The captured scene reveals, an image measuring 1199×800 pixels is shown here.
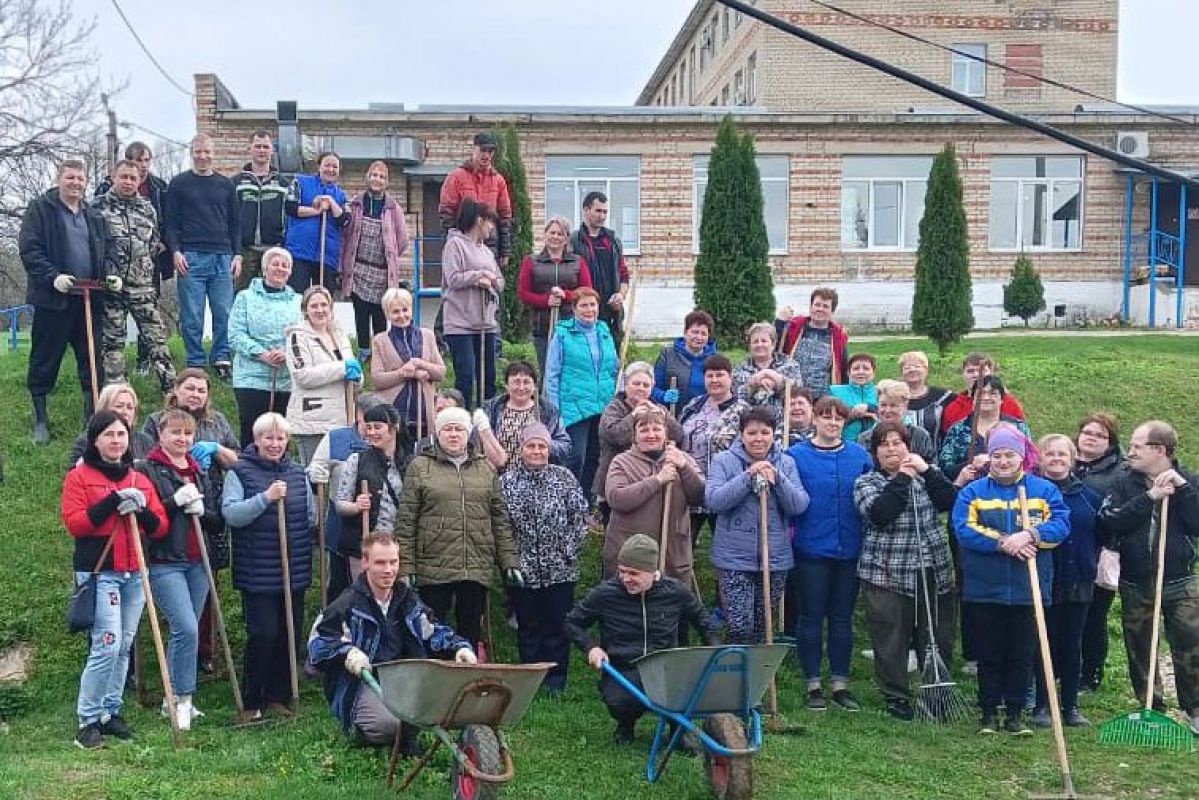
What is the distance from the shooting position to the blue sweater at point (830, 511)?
7473 mm

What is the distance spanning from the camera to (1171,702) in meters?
8.03

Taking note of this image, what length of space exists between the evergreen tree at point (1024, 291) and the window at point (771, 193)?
15.2ft

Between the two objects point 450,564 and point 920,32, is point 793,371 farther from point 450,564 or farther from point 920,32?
point 920,32

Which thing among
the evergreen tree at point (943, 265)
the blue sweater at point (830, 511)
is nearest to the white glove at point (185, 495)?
the blue sweater at point (830, 511)

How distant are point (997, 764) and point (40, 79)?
27.6 m

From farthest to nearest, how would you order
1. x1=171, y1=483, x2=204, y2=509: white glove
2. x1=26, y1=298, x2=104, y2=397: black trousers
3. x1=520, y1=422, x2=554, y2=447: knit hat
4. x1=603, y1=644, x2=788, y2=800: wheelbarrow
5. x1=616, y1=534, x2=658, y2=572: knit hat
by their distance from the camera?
x1=26, y1=298, x2=104, y2=397: black trousers, x1=520, y1=422, x2=554, y2=447: knit hat, x1=171, y1=483, x2=204, y2=509: white glove, x1=616, y1=534, x2=658, y2=572: knit hat, x1=603, y1=644, x2=788, y2=800: wheelbarrow

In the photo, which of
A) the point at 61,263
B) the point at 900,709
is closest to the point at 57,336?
the point at 61,263

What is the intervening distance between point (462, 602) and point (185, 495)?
1.69 meters

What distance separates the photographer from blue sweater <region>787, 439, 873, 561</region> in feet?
A: 24.5

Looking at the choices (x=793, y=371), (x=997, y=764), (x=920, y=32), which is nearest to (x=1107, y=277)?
Result: (x=920, y=32)

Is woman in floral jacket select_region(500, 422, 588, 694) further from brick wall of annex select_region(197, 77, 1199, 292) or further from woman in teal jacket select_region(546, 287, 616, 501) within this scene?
brick wall of annex select_region(197, 77, 1199, 292)

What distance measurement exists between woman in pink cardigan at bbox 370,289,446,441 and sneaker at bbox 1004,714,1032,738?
421cm

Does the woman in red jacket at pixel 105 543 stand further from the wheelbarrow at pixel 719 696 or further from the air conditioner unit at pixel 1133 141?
the air conditioner unit at pixel 1133 141

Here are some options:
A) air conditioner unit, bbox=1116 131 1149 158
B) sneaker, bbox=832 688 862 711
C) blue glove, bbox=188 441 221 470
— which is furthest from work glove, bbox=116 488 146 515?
air conditioner unit, bbox=1116 131 1149 158
